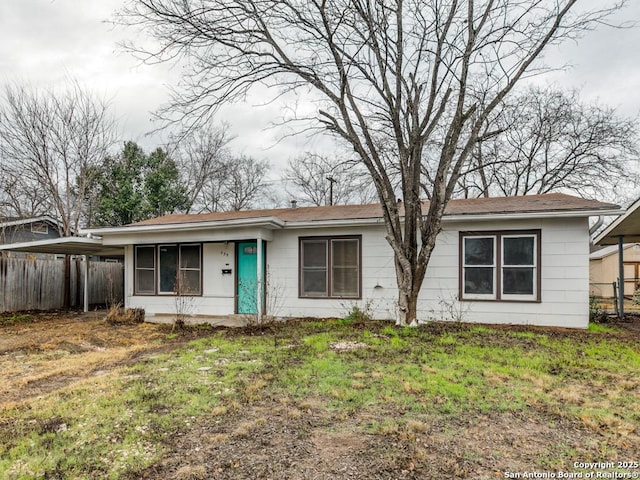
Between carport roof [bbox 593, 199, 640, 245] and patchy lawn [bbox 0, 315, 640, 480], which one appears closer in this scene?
patchy lawn [bbox 0, 315, 640, 480]

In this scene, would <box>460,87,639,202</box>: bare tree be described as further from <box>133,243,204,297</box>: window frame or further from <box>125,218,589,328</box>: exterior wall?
<box>133,243,204,297</box>: window frame

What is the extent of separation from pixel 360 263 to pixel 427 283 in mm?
1552

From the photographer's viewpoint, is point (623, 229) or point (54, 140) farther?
point (54, 140)

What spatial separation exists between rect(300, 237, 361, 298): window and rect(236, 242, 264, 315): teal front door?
1.22 metres

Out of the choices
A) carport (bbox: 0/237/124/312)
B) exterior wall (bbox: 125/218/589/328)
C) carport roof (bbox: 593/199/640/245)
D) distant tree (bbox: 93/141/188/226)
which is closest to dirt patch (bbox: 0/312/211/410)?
exterior wall (bbox: 125/218/589/328)

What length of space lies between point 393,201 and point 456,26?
3637 millimetres

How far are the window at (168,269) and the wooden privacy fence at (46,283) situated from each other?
3.55 feet

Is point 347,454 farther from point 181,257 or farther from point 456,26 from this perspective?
point 181,257

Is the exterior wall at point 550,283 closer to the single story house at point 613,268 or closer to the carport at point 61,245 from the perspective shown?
the carport at point 61,245

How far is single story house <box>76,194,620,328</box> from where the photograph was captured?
782 centimetres

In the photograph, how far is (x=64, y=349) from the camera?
21.3ft

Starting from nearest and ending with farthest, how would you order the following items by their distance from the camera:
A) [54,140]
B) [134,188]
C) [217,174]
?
[54,140] → [134,188] → [217,174]

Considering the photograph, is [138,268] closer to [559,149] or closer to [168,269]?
[168,269]

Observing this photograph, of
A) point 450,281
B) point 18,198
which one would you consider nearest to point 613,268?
point 450,281
